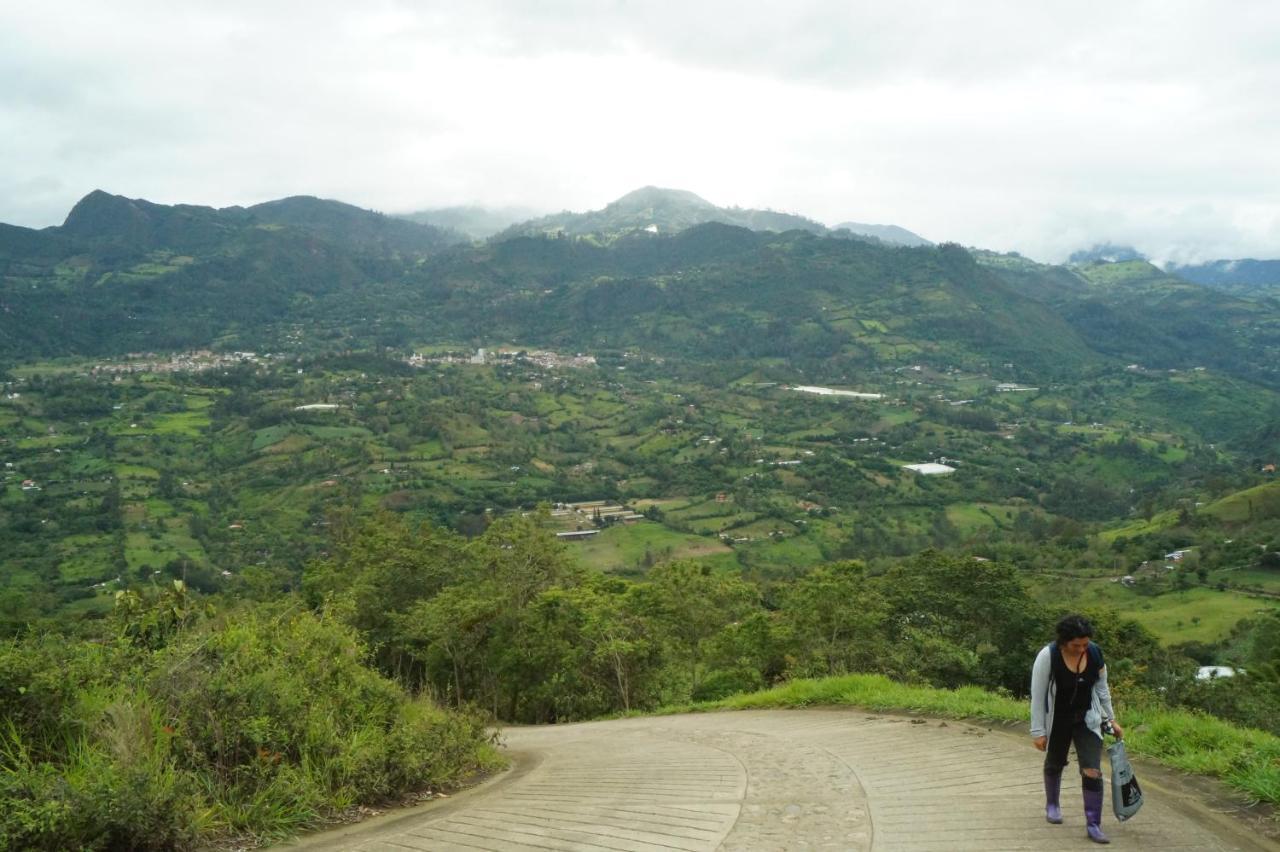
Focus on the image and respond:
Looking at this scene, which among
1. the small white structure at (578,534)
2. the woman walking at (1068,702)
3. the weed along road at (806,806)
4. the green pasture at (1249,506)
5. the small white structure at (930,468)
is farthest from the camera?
the small white structure at (930,468)

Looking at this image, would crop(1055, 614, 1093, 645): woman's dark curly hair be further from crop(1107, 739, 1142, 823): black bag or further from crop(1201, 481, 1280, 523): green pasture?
crop(1201, 481, 1280, 523): green pasture

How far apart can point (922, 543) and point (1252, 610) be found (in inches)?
1196

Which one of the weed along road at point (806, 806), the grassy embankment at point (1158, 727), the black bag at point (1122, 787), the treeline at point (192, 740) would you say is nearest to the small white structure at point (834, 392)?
the grassy embankment at point (1158, 727)

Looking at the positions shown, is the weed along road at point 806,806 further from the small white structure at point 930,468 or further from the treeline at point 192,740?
the small white structure at point 930,468

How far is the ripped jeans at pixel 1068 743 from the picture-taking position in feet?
18.0

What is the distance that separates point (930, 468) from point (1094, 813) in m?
113

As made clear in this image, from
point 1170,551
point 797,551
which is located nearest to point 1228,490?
point 1170,551

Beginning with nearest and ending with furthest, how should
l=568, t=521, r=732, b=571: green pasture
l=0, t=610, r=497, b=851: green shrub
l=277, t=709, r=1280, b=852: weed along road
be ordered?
l=0, t=610, r=497, b=851: green shrub
l=277, t=709, r=1280, b=852: weed along road
l=568, t=521, r=732, b=571: green pasture

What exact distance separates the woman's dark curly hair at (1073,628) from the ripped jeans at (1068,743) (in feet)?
1.83

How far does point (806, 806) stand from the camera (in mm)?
6395

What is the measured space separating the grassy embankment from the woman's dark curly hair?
5.71 ft

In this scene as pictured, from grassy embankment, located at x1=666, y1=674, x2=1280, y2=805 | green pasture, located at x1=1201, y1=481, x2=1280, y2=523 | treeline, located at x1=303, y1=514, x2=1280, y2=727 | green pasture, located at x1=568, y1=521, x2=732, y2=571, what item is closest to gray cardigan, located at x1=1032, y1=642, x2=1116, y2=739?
grassy embankment, located at x1=666, y1=674, x2=1280, y2=805

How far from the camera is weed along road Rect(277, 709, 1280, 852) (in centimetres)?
550

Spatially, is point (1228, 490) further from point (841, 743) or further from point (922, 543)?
point (841, 743)
